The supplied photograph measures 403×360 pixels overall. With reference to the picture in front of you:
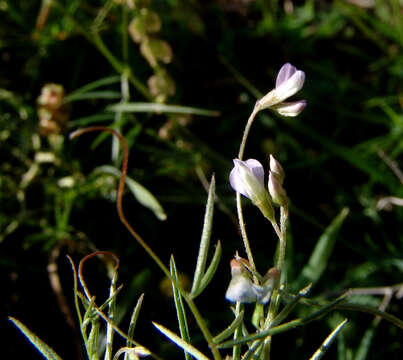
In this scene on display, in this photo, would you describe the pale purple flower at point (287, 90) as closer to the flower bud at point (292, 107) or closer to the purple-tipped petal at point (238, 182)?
the flower bud at point (292, 107)

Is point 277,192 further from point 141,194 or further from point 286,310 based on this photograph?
point 141,194

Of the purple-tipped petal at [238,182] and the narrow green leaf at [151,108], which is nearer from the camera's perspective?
the purple-tipped petal at [238,182]

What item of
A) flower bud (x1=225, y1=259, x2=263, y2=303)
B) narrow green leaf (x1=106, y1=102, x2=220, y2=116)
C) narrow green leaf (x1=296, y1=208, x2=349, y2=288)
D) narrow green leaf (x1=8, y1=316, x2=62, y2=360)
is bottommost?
narrow green leaf (x1=296, y1=208, x2=349, y2=288)

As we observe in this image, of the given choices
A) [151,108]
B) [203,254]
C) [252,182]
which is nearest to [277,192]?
[252,182]

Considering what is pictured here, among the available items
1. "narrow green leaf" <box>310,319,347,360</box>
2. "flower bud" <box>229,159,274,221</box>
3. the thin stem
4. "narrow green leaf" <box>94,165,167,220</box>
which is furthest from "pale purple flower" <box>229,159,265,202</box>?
the thin stem

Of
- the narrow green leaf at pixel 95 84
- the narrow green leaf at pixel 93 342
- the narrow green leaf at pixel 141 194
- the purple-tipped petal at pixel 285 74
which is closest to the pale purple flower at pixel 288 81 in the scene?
the purple-tipped petal at pixel 285 74

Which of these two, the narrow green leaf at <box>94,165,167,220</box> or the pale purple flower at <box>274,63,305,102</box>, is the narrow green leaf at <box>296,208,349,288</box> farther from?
the pale purple flower at <box>274,63,305,102</box>

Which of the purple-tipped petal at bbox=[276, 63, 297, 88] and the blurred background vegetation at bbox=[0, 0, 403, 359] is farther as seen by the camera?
the blurred background vegetation at bbox=[0, 0, 403, 359]
